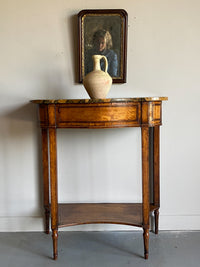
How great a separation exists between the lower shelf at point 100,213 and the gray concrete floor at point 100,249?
23 cm

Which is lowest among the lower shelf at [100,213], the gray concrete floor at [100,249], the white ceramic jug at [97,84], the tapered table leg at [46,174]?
the gray concrete floor at [100,249]

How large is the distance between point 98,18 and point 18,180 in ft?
4.64

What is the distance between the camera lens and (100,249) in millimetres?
1964

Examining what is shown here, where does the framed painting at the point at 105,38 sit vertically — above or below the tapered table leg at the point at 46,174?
above

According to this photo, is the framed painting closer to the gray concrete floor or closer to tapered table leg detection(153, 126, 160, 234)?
tapered table leg detection(153, 126, 160, 234)

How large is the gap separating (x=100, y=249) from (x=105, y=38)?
1.55 meters

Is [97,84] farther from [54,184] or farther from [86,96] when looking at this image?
[54,184]

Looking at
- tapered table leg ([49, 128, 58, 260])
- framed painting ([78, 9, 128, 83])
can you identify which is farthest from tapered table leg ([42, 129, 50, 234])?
framed painting ([78, 9, 128, 83])

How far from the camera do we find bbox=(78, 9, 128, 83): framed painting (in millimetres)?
2045

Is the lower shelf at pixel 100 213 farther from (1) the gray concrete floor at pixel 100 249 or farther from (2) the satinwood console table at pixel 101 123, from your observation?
(1) the gray concrete floor at pixel 100 249

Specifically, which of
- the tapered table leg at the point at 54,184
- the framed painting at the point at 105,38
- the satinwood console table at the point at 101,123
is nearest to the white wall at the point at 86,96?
the framed painting at the point at 105,38

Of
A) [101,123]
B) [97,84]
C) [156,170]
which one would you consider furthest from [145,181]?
[97,84]

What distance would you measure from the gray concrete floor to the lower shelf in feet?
0.74

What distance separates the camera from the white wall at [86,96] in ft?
6.82
